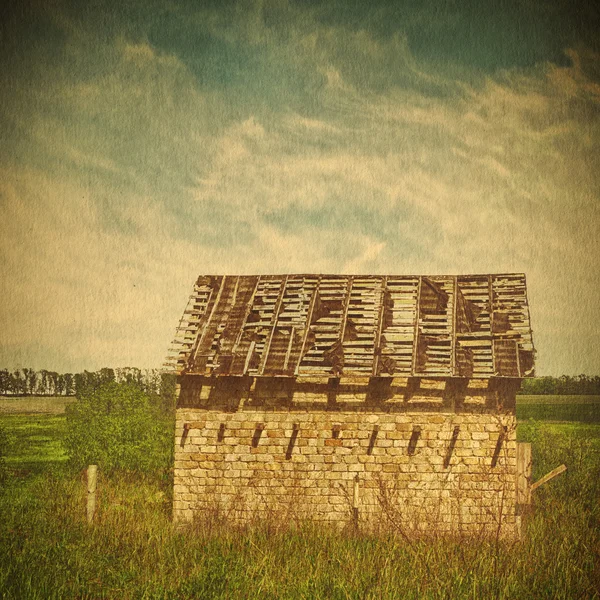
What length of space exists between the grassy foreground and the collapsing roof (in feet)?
10.1

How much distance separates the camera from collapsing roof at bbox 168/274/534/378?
11.4 metres

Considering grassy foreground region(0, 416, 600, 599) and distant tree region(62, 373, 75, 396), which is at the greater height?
distant tree region(62, 373, 75, 396)

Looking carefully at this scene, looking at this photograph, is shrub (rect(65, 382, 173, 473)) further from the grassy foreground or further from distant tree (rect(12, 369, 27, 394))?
distant tree (rect(12, 369, 27, 394))

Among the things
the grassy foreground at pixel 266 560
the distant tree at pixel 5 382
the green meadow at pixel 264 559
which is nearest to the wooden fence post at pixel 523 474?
the green meadow at pixel 264 559

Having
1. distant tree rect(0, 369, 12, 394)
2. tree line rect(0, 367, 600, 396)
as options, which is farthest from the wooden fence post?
distant tree rect(0, 369, 12, 394)

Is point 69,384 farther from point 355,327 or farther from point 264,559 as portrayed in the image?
point 264,559

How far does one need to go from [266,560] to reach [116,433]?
8708mm

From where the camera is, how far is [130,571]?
7.50 m

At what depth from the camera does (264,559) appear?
7.29m

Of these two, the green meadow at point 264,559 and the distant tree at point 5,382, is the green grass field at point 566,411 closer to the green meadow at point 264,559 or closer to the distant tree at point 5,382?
the green meadow at point 264,559

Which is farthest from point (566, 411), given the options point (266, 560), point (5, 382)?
point (5, 382)

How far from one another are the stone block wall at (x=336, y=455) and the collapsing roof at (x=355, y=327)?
1.62 ft

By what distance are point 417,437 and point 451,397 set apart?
3.40ft

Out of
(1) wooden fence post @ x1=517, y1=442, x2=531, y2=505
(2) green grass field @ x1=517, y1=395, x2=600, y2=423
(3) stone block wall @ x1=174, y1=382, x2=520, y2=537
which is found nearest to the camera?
(1) wooden fence post @ x1=517, y1=442, x2=531, y2=505
